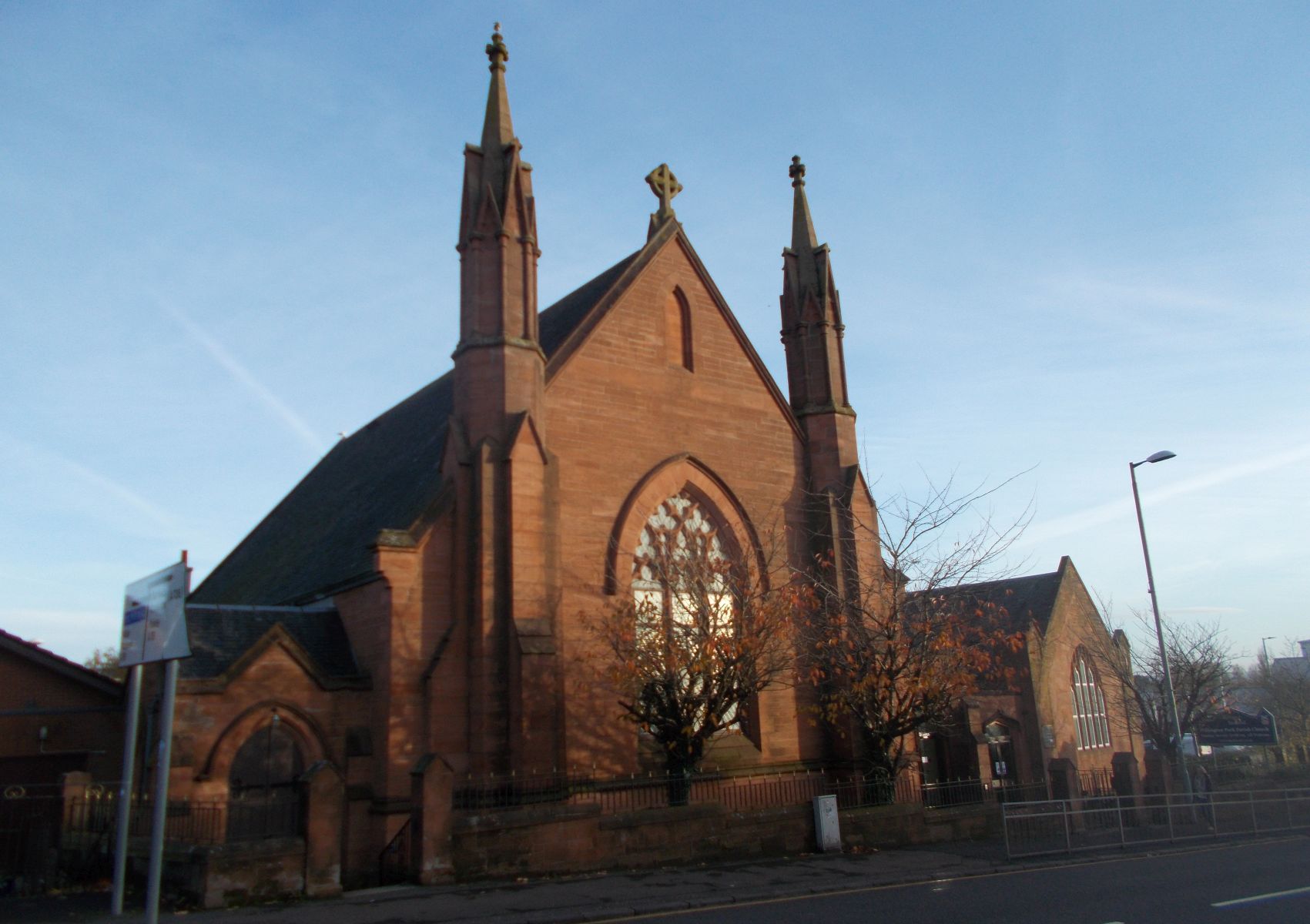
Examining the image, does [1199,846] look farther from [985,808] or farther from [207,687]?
[207,687]

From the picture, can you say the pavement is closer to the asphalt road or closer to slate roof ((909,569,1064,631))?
the asphalt road

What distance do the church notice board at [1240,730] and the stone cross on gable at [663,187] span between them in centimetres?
2455

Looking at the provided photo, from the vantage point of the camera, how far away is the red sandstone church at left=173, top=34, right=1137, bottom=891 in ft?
56.1

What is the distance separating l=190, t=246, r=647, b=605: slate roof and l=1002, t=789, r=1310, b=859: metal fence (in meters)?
12.4

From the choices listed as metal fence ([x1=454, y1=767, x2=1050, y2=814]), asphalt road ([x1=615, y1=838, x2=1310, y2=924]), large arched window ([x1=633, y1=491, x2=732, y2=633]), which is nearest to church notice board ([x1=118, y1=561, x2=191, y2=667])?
asphalt road ([x1=615, y1=838, x2=1310, y2=924])

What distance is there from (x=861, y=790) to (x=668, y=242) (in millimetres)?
12734

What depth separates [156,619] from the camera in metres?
9.41

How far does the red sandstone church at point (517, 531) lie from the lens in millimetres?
17094

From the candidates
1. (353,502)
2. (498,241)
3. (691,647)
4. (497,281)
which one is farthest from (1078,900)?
(353,502)

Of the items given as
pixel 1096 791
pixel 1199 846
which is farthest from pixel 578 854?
pixel 1096 791

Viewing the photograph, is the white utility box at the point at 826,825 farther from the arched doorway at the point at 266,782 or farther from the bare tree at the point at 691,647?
the arched doorway at the point at 266,782

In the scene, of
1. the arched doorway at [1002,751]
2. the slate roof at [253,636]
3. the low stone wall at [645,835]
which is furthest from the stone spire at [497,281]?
the arched doorway at [1002,751]

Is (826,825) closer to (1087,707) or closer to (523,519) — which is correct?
(523,519)

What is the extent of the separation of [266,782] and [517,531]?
5895 millimetres
